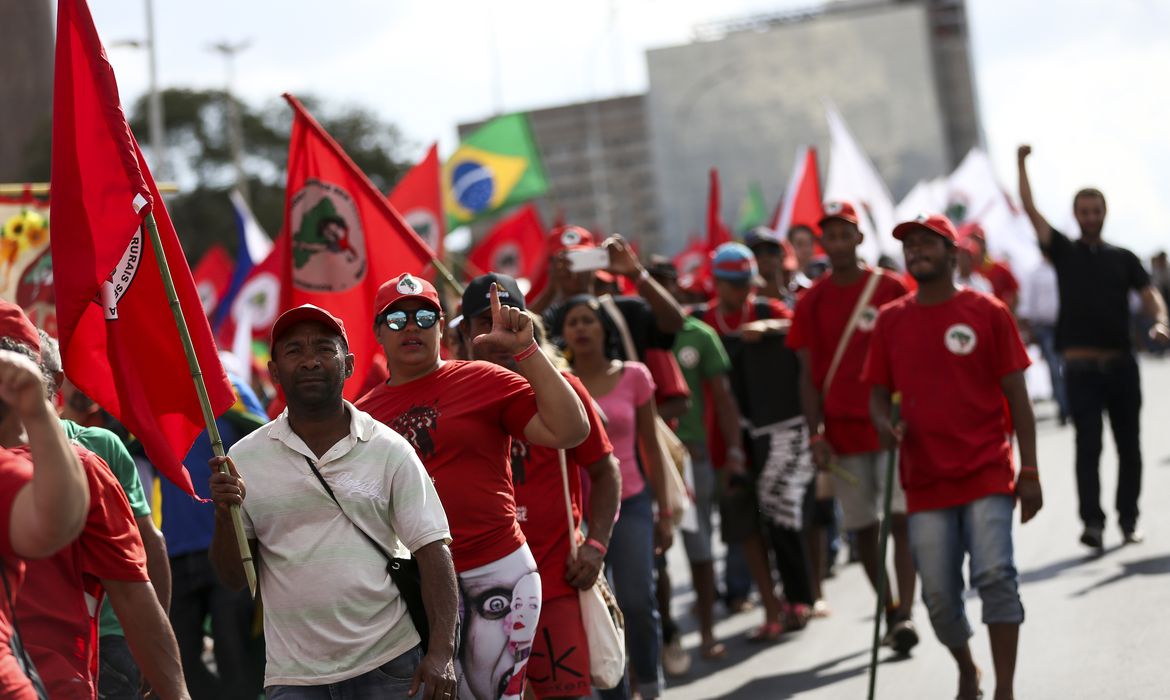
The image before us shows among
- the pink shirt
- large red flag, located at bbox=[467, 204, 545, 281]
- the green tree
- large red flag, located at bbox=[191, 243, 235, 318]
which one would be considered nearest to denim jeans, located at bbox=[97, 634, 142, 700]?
the pink shirt

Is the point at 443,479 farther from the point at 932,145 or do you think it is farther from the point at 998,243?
the point at 932,145

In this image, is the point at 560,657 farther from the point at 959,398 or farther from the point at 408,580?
the point at 959,398

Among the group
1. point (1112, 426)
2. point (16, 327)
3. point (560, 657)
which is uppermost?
point (16, 327)

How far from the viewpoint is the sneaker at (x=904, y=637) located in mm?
8836

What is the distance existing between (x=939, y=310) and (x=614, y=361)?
1.51 m

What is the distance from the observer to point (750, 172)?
79438 millimetres

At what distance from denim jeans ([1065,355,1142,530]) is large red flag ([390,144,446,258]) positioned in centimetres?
449

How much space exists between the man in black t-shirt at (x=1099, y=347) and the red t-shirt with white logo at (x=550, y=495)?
203 inches

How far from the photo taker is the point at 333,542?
4914 millimetres

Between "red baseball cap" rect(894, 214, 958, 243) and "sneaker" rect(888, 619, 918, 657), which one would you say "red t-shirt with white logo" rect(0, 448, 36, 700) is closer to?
"red baseball cap" rect(894, 214, 958, 243)

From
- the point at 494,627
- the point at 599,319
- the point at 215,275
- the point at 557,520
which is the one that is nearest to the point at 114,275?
the point at 494,627

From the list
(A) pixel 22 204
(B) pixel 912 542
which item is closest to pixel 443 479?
(B) pixel 912 542

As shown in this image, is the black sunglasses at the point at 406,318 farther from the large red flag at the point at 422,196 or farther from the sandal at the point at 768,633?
the large red flag at the point at 422,196

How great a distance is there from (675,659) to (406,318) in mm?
4095
